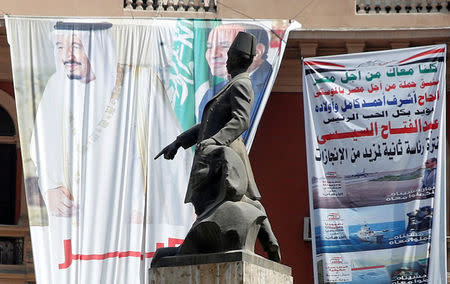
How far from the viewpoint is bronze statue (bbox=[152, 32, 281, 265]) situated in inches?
348

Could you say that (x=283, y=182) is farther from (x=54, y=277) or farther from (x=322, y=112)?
(x=54, y=277)

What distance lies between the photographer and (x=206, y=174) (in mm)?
9023

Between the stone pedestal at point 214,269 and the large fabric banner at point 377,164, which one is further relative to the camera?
the large fabric banner at point 377,164

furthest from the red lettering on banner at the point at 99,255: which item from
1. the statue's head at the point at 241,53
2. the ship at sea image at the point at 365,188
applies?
the statue's head at the point at 241,53

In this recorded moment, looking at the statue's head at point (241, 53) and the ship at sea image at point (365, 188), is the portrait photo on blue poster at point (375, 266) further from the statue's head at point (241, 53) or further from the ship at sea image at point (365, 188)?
the statue's head at point (241, 53)

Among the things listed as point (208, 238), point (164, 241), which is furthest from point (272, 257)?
point (164, 241)

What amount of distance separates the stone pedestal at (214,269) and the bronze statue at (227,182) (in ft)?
0.42

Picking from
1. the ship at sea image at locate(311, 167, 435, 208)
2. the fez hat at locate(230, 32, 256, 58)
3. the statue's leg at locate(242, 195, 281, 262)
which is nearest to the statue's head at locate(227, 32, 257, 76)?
the fez hat at locate(230, 32, 256, 58)

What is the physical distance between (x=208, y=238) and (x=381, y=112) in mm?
10799

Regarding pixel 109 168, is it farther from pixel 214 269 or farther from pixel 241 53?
pixel 214 269

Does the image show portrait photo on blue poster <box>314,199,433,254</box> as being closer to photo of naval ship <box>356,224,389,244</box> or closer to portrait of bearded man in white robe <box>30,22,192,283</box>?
photo of naval ship <box>356,224,389,244</box>

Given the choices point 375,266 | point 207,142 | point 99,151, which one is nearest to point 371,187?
point 375,266

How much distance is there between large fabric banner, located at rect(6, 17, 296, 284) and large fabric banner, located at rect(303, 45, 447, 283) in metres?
1.05

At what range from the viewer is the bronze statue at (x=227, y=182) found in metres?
8.83
